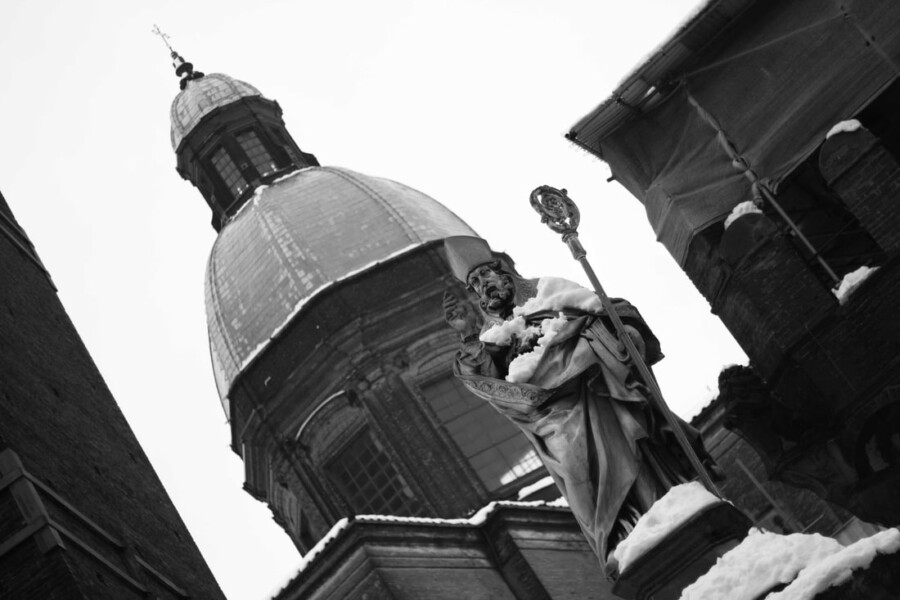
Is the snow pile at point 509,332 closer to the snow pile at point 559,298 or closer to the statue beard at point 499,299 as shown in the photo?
the snow pile at point 559,298

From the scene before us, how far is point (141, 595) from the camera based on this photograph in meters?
16.8

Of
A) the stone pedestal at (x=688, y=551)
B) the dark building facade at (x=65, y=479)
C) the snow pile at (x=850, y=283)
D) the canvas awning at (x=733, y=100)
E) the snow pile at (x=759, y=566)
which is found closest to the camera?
the snow pile at (x=759, y=566)

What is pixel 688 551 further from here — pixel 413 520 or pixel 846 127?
pixel 413 520

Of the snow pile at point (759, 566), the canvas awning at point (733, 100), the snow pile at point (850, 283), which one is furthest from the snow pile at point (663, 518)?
the canvas awning at point (733, 100)

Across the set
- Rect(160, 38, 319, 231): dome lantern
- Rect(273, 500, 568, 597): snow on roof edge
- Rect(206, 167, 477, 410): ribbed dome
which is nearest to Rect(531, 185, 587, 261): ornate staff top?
Rect(273, 500, 568, 597): snow on roof edge

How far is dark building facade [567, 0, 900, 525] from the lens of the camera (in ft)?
57.7

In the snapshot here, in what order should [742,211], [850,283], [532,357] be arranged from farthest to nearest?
1. [742,211]
2. [850,283]
3. [532,357]

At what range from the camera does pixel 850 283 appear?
18062 mm

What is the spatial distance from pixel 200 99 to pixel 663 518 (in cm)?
3603

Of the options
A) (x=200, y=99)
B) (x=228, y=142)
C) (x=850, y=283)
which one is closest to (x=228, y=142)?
(x=228, y=142)

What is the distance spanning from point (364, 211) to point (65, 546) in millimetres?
24014

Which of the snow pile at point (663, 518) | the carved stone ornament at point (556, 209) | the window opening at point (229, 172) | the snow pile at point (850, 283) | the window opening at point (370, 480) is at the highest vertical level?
the window opening at point (229, 172)

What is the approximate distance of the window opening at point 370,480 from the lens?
113 ft

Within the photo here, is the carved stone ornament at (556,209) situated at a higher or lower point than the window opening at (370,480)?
lower
